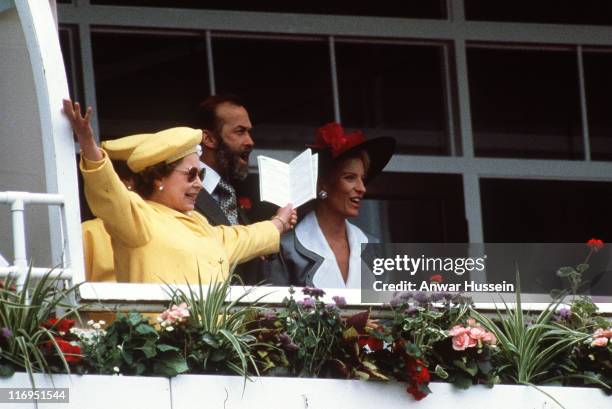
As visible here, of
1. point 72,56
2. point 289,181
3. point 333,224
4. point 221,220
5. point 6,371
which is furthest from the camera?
point 72,56

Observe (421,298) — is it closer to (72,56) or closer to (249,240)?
(249,240)

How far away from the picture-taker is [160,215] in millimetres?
10281

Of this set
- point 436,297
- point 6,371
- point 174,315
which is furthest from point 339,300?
point 6,371

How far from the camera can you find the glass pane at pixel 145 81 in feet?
42.5

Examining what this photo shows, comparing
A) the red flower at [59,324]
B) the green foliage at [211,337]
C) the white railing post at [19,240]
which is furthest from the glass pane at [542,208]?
the red flower at [59,324]

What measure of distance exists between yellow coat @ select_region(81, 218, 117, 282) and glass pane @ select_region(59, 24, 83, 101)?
8.14 feet

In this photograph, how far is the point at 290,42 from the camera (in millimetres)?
13492

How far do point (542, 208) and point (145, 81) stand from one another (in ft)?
7.77

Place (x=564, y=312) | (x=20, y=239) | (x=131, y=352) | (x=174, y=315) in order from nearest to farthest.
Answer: (x=131, y=352) < (x=174, y=315) < (x=20, y=239) < (x=564, y=312)

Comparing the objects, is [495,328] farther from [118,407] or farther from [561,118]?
[561,118]

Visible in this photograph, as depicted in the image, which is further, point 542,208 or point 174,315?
point 542,208

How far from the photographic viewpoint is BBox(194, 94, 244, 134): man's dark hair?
1120 centimetres

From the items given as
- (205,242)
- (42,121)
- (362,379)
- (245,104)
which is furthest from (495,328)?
(245,104)

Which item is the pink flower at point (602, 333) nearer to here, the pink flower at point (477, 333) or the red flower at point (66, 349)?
the pink flower at point (477, 333)
